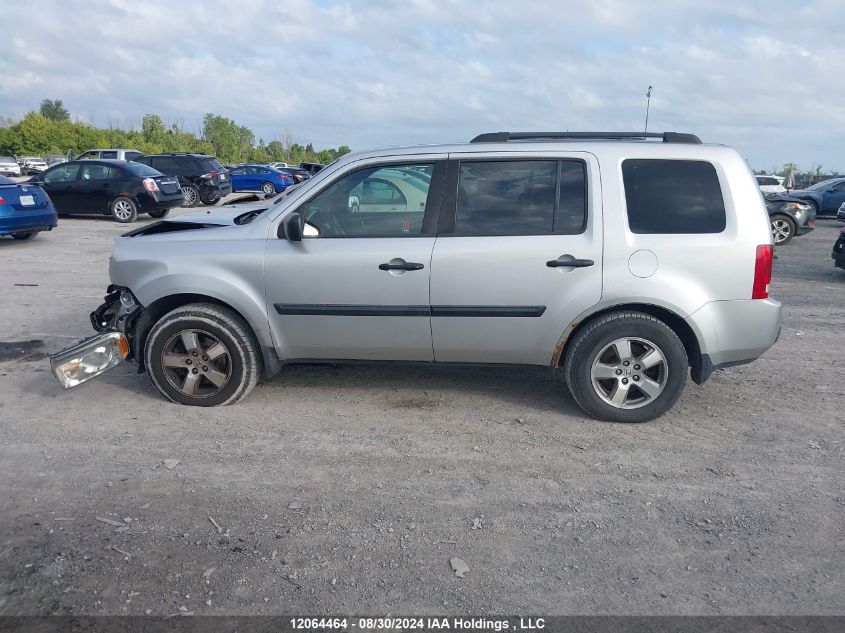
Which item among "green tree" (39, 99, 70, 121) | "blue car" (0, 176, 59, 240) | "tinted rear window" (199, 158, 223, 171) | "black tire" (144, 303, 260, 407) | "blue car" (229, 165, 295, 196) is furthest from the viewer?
"green tree" (39, 99, 70, 121)

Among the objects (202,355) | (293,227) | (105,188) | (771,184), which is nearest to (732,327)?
(293,227)

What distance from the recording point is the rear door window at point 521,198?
4.63 meters

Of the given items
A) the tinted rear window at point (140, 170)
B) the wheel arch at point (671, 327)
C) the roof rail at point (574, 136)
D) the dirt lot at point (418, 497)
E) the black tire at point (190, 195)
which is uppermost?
the roof rail at point (574, 136)

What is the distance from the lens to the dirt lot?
117 inches

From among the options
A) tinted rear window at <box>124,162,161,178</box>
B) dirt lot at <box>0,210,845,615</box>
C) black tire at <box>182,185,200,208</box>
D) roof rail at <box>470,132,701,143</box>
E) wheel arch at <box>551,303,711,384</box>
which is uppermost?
roof rail at <box>470,132,701,143</box>

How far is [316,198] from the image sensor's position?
483cm

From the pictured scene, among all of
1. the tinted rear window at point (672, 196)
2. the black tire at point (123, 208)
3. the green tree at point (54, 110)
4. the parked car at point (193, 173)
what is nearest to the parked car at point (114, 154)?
the parked car at point (193, 173)

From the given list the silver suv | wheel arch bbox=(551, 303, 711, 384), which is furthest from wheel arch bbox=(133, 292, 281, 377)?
wheel arch bbox=(551, 303, 711, 384)

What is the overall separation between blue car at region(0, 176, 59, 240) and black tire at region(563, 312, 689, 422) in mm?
11035

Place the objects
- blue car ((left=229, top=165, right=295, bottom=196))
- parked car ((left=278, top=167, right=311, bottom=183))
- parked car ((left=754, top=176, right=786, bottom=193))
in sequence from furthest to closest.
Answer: parked car ((left=278, top=167, right=311, bottom=183)) < blue car ((left=229, top=165, right=295, bottom=196)) < parked car ((left=754, top=176, right=786, bottom=193))

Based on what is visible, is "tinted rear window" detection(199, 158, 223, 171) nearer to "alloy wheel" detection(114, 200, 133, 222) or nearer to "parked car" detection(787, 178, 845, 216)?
"alloy wheel" detection(114, 200, 133, 222)

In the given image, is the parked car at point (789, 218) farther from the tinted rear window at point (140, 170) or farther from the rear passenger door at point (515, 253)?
the tinted rear window at point (140, 170)

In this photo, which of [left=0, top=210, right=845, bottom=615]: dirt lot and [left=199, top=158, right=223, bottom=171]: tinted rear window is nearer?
[left=0, top=210, right=845, bottom=615]: dirt lot

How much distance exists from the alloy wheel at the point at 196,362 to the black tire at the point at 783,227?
1383 centimetres
